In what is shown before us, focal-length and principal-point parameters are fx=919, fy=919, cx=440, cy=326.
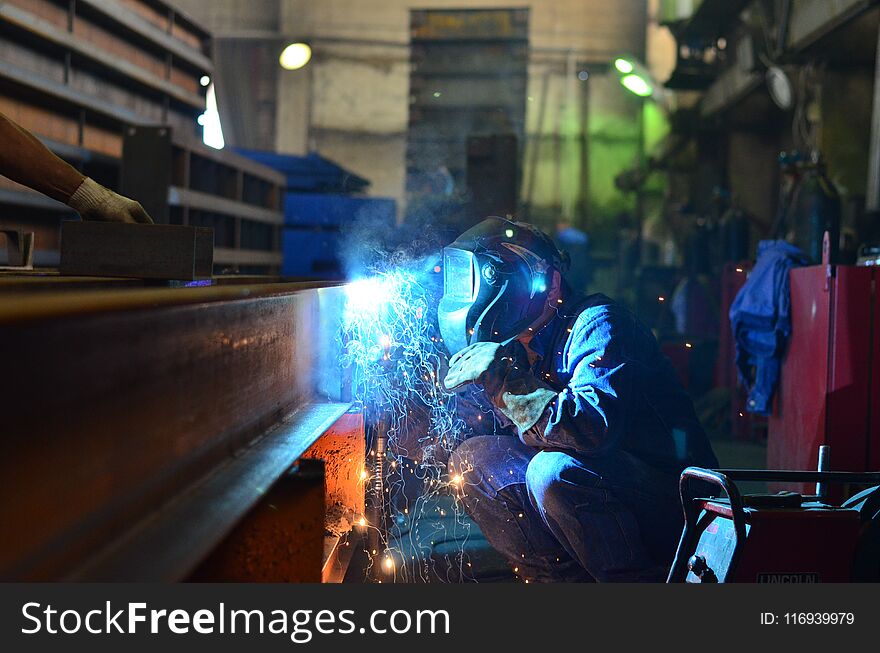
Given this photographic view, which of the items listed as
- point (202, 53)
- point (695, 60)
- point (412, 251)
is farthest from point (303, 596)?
point (695, 60)

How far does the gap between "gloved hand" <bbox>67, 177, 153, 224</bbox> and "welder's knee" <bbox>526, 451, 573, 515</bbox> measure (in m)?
1.46

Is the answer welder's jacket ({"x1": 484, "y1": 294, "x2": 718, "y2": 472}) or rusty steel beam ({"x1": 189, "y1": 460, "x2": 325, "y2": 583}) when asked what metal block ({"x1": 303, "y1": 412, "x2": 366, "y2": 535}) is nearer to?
welder's jacket ({"x1": 484, "y1": 294, "x2": 718, "y2": 472})

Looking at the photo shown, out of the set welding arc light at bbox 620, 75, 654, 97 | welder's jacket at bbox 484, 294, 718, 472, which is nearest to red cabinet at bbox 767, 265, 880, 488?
welder's jacket at bbox 484, 294, 718, 472

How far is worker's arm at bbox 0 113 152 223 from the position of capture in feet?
8.49

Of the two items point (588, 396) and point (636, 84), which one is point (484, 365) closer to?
point (588, 396)

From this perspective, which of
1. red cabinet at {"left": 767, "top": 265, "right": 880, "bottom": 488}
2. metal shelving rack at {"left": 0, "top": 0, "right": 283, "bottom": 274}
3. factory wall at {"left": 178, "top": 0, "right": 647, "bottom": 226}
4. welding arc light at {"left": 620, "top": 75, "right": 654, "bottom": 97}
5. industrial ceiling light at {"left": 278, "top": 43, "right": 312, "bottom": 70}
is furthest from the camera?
factory wall at {"left": 178, "top": 0, "right": 647, "bottom": 226}

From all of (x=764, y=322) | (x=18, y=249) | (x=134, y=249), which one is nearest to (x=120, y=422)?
(x=134, y=249)

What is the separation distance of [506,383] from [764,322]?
292 centimetres

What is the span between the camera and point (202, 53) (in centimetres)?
693

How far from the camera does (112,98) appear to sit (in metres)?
5.54

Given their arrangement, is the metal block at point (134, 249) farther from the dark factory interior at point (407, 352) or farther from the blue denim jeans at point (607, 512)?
the blue denim jeans at point (607, 512)

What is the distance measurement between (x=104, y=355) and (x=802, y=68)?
7390 millimetres

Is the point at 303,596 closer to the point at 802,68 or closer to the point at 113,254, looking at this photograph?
the point at 113,254

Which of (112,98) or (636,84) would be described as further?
(636,84)
